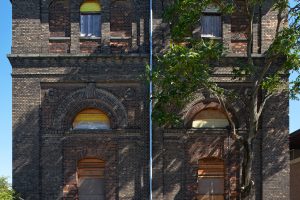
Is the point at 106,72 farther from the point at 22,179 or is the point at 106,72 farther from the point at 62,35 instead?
the point at 22,179

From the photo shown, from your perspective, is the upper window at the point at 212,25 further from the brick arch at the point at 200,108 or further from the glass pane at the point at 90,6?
the glass pane at the point at 90,6

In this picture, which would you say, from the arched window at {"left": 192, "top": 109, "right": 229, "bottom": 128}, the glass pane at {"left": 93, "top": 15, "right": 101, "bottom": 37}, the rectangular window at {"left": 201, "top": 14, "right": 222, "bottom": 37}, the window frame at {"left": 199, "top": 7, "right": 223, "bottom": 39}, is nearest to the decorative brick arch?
the glass pane at {"left": 93, "top": 15, "right": 101, "bottom": 37}

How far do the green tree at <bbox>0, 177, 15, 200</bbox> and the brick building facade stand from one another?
2.16 ft

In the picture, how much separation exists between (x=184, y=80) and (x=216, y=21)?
4.59 meters

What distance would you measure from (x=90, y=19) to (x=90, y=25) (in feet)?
0.73

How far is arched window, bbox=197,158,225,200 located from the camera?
59.2ft

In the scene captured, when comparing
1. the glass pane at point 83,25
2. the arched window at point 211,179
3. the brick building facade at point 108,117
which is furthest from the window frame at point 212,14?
the arched window at point 211,179

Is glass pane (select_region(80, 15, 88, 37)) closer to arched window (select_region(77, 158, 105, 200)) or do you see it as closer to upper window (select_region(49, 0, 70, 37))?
upper window (select_region(49, 0, 70, 37))

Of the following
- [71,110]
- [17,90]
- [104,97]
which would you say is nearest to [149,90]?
A: [104,97]

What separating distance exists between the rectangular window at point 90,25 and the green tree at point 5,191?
5.81 metres

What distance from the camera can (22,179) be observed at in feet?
57.8

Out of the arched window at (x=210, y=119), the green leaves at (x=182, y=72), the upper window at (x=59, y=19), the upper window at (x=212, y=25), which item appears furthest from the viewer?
the upper window at (x=212, y=25)

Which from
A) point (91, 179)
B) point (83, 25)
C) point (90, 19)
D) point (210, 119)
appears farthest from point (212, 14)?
point (91, 179)

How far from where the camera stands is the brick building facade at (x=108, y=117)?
58.2 ft
